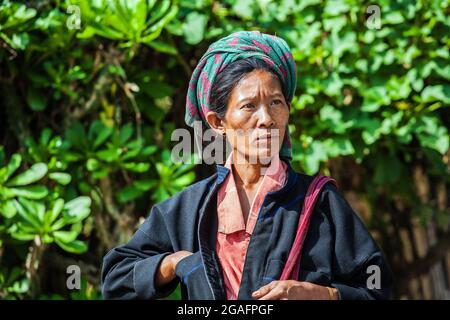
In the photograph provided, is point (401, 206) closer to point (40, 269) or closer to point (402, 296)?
point (402, 296)

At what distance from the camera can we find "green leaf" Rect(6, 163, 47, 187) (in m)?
3.07

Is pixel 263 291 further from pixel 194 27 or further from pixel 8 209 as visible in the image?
pixel 194 27

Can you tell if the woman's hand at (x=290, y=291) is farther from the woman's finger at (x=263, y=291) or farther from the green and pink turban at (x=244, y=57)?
the green and pink turban at (x=244, y=57)

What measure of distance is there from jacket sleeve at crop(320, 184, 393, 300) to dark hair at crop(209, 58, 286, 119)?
0.33m

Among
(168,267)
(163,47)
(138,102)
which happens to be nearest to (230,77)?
(168,267)

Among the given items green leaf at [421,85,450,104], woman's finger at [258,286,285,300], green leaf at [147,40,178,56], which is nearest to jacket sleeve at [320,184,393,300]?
woman's finger at [258,286,285,300]

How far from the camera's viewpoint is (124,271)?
1.78 metres

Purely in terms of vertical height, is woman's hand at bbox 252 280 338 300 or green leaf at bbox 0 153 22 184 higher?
green leaf at bbox 0 153 22 184

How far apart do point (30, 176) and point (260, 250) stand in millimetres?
1598

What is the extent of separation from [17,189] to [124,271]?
4.67 ft

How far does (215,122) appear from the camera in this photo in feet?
6.01

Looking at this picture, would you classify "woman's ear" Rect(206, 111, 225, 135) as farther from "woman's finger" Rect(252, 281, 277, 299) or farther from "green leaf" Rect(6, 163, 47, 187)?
"green leaf" Rect(6, 163, 47, 187)

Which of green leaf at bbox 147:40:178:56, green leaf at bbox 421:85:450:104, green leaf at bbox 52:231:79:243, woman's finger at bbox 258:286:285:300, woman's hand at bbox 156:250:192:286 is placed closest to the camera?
woman's finger at bbox 258:286:285:300
